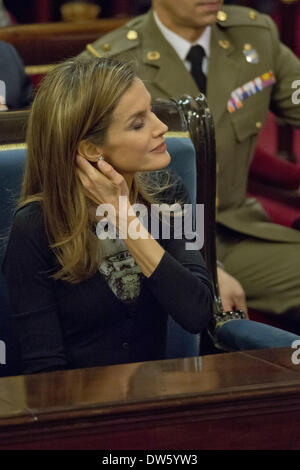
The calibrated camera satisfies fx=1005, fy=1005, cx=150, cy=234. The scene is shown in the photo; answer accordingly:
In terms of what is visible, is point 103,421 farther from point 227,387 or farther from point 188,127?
point 188,127

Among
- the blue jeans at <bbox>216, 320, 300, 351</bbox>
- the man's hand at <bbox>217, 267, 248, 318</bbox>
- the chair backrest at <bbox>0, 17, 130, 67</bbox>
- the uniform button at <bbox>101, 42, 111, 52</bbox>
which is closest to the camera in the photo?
the blue jeans at <bbox>216, 320, 300, 351</bbox>

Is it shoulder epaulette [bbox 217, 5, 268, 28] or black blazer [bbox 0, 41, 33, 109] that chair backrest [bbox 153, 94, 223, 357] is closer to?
black blazer [bbox 0, 41, 33, 109]

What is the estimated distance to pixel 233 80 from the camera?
2504 millimetres

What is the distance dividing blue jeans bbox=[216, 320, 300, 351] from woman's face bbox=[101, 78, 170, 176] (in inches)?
13.5

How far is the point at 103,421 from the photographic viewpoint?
117 cm

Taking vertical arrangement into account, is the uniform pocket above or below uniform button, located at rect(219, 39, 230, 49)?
below

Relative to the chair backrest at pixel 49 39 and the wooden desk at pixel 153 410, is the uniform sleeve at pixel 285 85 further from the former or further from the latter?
the wooden desk at pixel 153 410

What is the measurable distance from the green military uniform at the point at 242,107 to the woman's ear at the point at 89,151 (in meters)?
0.89

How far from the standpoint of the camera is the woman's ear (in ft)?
5.03

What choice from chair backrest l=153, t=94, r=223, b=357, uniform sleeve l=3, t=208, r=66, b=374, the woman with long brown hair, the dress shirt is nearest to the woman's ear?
the woman with long brown hair

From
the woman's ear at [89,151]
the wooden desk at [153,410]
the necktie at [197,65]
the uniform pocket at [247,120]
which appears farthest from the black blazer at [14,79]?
the wooden desk at [153,410]

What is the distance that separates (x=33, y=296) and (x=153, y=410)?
418mm

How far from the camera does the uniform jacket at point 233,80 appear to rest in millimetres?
2455

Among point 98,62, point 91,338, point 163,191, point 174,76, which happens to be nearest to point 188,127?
point 163,191
